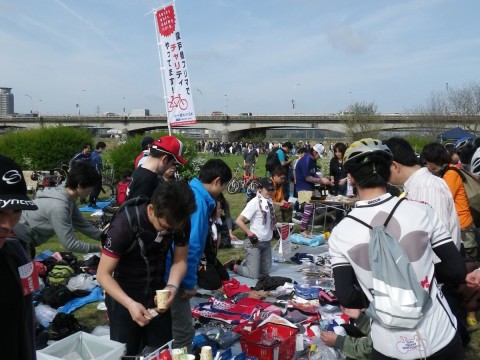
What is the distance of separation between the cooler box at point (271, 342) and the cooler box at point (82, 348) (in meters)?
1.31

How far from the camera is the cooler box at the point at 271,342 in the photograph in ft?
10.9

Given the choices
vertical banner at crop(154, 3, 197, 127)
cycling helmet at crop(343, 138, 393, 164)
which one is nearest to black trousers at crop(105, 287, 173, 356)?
cycling helmet at crop(343, 138, 393, 164)

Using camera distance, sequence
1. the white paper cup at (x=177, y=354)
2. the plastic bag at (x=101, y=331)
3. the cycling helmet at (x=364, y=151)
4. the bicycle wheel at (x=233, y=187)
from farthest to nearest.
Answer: the bicycle wheel at (x=233, y=187), the plastic bag at (x=101, y=331), the white paper cup at (x=177, y=354), the cycling helmet at (x=364, y=151)

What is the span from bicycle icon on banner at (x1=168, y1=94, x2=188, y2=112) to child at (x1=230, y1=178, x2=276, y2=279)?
320 centimetres

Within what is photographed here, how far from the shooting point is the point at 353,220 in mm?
1836

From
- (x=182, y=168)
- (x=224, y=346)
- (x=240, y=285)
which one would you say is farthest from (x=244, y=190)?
(x=224, y=346)

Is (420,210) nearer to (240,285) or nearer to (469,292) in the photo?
(469,292)

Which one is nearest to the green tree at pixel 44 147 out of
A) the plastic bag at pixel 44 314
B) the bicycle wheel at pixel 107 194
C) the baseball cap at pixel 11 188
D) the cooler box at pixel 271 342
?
the bicycle wheel at pixel 107 194

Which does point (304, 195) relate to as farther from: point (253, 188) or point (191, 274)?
point (191, 274)

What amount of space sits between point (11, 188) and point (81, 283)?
168 inches

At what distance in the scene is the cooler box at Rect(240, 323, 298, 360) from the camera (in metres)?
3.31

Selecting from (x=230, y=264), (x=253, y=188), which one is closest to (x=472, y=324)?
(x=230, y=264)

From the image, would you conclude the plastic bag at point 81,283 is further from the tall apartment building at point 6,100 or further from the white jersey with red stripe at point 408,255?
the tall apartment building at point 6,100

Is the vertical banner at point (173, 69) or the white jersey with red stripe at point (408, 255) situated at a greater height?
the vertical banner at point (173, 69)
